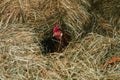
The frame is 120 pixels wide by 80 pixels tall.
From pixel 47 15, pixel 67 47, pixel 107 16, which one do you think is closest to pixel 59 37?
pixel 67 47

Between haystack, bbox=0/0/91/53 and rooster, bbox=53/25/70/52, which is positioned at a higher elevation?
haystack, bbox=0/0/91/53

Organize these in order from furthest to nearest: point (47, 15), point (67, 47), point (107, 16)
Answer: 1. point (107, 16)
2. point (47, 15)
3. point (67, 47)

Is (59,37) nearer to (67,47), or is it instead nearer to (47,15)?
(67,47)

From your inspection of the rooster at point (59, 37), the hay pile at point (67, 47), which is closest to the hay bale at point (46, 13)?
the hay pile at point (67, 47)

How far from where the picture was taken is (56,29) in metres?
4.16

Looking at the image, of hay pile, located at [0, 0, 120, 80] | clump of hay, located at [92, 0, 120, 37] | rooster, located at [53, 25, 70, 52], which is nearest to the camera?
hay pile, located at [0, 0, 120, 80]

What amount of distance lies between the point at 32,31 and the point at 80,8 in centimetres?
66

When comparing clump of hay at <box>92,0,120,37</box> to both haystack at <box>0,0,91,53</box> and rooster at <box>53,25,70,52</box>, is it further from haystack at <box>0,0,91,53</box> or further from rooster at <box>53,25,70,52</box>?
rooster at <box>53,25,70,52</box>

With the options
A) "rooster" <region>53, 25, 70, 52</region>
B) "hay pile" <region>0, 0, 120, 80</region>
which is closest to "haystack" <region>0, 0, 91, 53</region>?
"hay pile" <region>0, 0, 120, 80</region>

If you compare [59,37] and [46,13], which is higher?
[46,13]

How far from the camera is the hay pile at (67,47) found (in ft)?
11.9

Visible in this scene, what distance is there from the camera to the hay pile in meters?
3.62

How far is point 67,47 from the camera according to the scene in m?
4.13

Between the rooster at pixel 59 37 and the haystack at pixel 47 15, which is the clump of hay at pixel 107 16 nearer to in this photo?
the haystack at pixel 47 15
